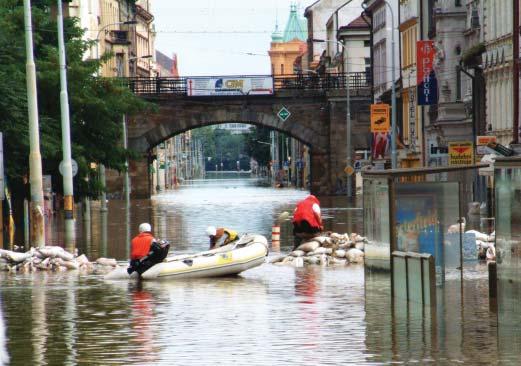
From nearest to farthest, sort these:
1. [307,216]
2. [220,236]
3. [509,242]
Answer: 1. [509,242]
2. [220,236]
3. [307,216]

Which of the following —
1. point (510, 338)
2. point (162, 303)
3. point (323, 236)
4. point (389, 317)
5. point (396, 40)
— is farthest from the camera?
point (396, 40)

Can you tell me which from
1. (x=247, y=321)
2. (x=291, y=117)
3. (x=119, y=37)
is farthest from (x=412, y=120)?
(x=247, y=321)

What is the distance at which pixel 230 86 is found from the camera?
336ft

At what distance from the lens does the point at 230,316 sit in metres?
22.3

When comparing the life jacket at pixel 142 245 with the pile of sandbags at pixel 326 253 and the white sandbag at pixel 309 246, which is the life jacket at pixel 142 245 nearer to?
the pile of sandbags at pixel 326 253

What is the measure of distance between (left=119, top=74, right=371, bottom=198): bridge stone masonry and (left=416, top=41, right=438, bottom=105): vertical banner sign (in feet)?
115

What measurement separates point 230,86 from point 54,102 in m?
47.7

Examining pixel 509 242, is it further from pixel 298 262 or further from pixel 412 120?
pixel 412 120

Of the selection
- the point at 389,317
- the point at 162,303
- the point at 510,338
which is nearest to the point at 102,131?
the point at 162,303

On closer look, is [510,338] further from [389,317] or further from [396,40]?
[396,40]

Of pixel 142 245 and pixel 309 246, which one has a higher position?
pixel 142 245

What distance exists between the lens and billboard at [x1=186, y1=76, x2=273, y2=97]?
10225 centimetres

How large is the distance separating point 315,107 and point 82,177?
163ft

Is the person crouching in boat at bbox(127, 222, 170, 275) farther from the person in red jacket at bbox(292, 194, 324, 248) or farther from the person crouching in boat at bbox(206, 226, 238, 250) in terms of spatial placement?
the person in red jacket at bbox(292, 194, 324, 248)
